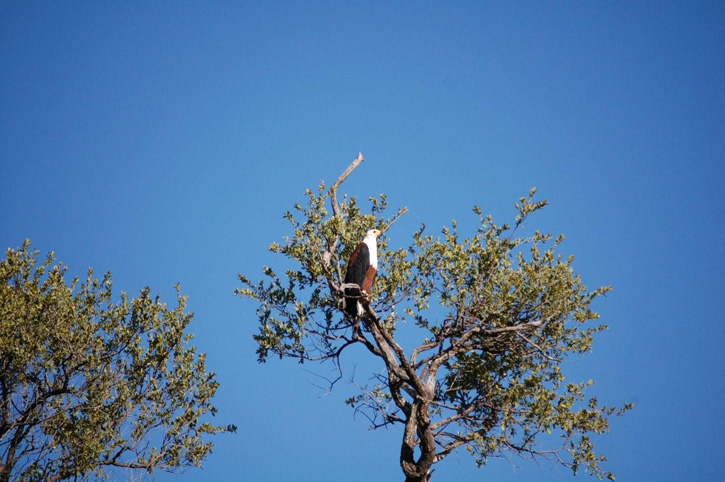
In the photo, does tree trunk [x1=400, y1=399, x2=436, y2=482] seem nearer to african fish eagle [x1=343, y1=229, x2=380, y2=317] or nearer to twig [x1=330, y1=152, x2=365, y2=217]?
african fish eagle [x1=343, y1=229, x2=380, y2=317]

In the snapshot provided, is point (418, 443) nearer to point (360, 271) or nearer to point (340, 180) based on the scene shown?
point (360, 271)

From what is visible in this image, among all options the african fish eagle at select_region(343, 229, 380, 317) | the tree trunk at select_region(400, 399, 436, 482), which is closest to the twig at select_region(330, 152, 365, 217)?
the african fish eagle at select_region(343, 229, 380, 317)

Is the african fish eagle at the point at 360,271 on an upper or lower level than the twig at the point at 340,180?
lower

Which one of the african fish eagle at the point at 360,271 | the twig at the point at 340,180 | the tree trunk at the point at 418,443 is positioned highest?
the twig at the point at 340,180

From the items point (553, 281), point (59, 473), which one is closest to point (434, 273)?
point (553, 281)

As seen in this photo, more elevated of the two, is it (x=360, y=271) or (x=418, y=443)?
(x=360, y=271)

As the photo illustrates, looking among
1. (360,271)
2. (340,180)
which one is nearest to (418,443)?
(360,271)

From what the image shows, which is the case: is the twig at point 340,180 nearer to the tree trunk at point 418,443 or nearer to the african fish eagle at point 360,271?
the african fish eagle at point 360,271

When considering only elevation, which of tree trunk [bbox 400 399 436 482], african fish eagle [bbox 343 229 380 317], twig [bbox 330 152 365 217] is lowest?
tree trunk [bbox 400 399 436 482]

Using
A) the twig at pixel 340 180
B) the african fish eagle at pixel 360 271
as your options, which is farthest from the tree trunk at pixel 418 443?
the twig at pixel 340 180

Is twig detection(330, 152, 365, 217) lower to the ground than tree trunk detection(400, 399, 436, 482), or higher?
higher

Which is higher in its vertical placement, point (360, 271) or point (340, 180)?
point (340, 180)

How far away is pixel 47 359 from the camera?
13742 millimetres

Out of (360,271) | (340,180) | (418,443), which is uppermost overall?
(340,180)
